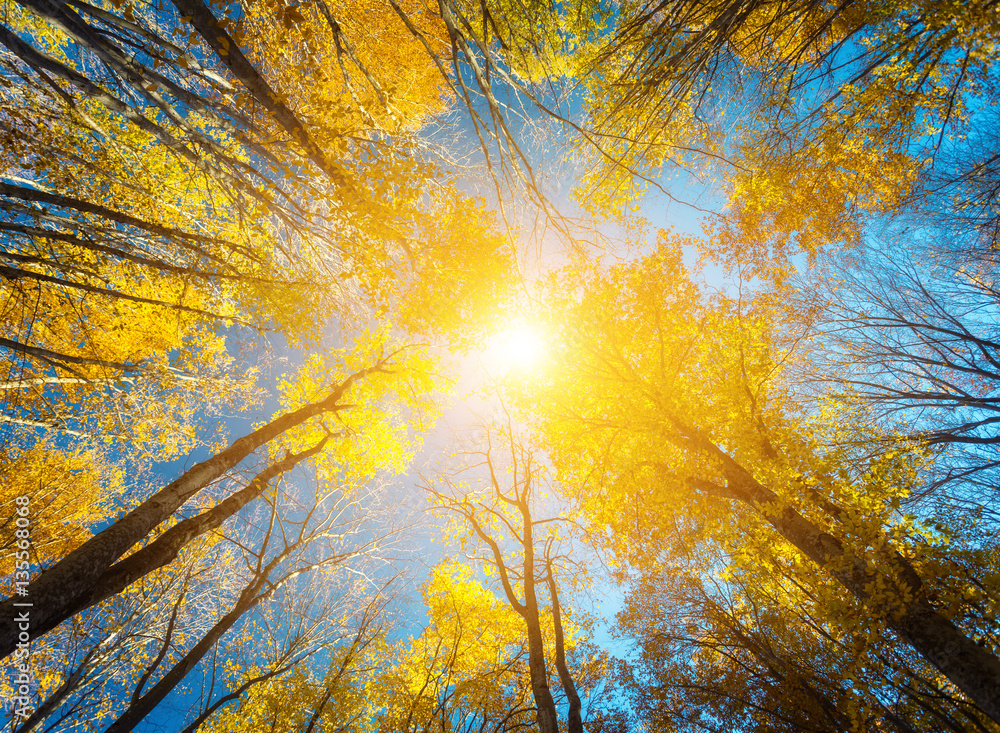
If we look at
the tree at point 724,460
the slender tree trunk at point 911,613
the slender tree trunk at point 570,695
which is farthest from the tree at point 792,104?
→ the slender tree trunk at point 570,695

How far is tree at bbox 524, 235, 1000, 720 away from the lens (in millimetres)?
3426

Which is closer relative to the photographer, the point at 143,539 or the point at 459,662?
the point at 143,539

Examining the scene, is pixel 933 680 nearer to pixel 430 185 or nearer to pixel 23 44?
pixel 430 185

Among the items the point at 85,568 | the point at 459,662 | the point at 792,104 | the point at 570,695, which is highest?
the point at 792,104

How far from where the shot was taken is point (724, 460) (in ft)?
17.2

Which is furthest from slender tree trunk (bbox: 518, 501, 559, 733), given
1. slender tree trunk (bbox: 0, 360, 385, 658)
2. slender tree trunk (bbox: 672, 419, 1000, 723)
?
slender tree trunk (bbox: 0, 360, 385, 658)

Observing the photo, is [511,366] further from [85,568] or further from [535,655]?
[85,568]

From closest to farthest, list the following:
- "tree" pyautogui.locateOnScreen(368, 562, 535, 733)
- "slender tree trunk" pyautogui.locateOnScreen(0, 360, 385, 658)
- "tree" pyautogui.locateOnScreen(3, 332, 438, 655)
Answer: "slender tree trunk" pyautogui.locateOnScreen(0, 360, 385, 658) → "tree" pyautogui.locateOnScreen(3, 332, 438, 655) → "tree" pyautogui.locateOnScreen(368, 562, 535, 733)

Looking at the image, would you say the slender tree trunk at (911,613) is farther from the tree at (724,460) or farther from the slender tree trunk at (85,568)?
the slender tree trunk at (85,568)

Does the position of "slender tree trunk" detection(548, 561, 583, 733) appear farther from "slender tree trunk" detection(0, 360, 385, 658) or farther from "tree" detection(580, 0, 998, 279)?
"tree" detection(580, 0, 998, 279)

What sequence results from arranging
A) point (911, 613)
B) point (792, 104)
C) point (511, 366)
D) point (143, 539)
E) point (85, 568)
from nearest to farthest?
point (85, 568)
point (911, 613)
point (143, 539)
point (792, 104)
point (511, 366)

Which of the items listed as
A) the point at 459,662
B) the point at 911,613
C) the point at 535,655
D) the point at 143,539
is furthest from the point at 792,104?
the point at 459,662

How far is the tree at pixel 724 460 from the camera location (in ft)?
11.2

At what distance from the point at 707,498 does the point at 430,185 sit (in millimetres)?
7417
